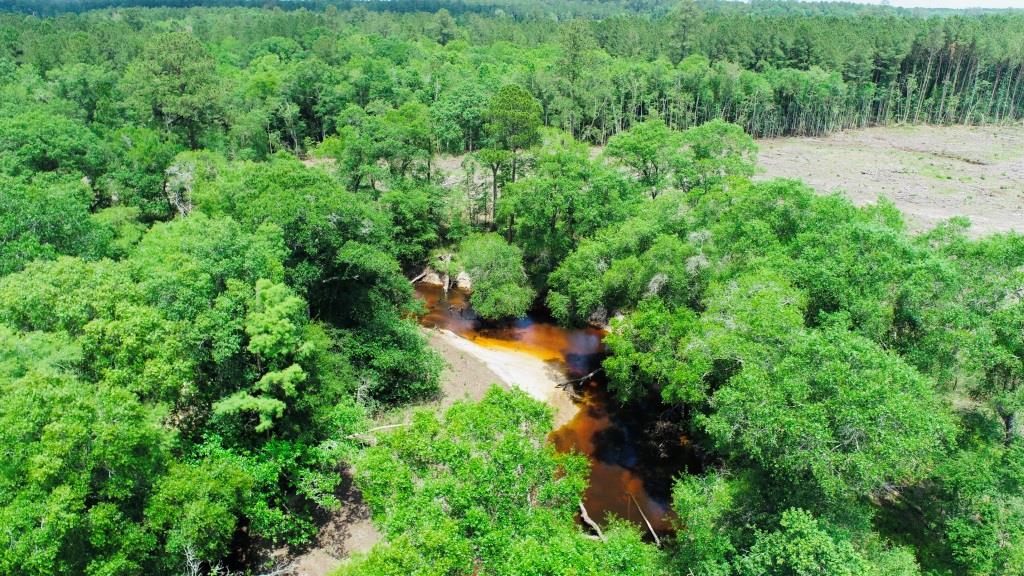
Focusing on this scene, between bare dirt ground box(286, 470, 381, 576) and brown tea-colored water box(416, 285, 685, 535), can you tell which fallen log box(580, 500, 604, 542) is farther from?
bare dirt ground box(286, 470, 381, 576)

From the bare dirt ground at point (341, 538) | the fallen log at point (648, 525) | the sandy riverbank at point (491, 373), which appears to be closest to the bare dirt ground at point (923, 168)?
the sandy riverbank at point (491, 373)

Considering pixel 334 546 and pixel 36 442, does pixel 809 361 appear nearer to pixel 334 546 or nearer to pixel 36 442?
pixel 334 546

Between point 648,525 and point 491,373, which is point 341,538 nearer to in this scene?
point 648,525

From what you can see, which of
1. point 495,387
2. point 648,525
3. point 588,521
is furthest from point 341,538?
point 648,525

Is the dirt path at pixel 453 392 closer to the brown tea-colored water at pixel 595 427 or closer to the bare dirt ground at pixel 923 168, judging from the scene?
the brown tea-colored water at pixel 595 427

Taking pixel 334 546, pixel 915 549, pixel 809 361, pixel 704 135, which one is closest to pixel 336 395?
pixel 334 546

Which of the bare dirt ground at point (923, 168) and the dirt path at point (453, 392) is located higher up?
the bare dirt ground at point (923, 168)
